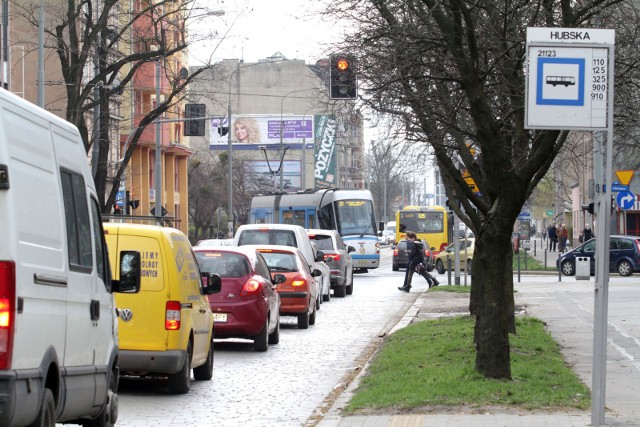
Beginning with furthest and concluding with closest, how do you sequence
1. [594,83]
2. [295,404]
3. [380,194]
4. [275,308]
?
1. [380,194]
2. [275,308]
3. [295,404]
4. [594,83]

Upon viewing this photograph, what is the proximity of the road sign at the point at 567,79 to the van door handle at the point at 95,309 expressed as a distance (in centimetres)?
378

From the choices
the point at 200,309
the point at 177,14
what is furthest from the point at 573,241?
the point at 200,309

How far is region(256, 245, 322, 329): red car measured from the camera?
23.2 meters

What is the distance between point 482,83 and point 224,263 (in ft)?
21.8

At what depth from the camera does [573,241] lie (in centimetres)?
8525

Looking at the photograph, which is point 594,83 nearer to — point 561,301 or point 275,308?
point 275,308

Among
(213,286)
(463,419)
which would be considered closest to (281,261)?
(213,286)

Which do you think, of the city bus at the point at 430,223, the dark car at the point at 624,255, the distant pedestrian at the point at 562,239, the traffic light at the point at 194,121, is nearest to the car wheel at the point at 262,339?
the dark car at the point at 624,255

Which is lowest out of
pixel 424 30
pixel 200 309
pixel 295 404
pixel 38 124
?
pixel 295 404

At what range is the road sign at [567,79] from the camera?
10.2 meters

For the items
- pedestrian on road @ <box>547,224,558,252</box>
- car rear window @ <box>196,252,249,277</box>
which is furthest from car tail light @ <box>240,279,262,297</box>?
pedestrian on road @ <box>547,224,558,252</box>

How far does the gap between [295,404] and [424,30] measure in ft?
15.3

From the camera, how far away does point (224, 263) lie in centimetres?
1850

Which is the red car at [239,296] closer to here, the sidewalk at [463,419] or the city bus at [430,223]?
the sidewalk at [463,419]
